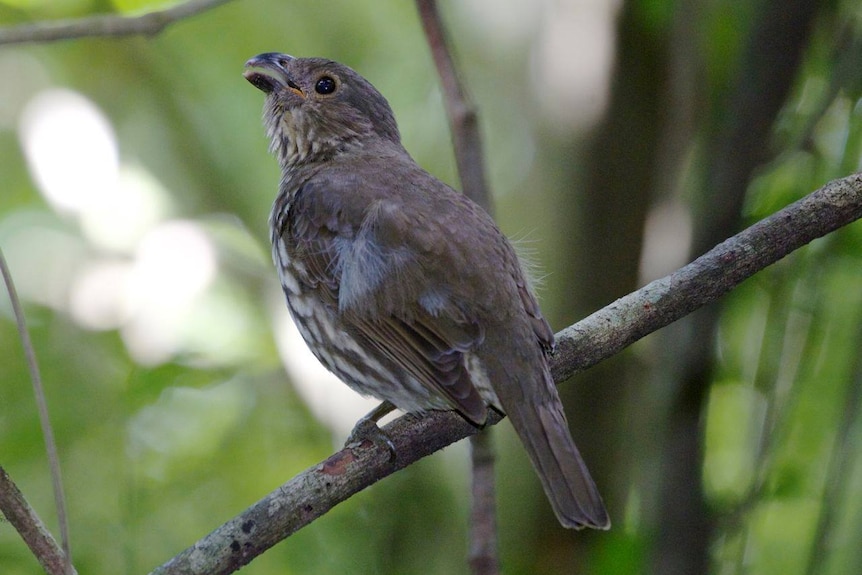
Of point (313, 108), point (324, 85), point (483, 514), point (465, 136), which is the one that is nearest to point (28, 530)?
point (483, 514)

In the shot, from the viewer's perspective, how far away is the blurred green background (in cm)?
412

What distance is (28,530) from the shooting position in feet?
7.79

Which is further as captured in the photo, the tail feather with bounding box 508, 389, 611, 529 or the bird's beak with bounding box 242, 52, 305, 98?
the bird's beak with bounding box 242, 52, 305, 98

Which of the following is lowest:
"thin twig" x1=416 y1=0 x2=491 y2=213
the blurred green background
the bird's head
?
the blurred green background

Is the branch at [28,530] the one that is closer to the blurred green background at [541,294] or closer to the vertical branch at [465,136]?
the vertical branch at [465,136]

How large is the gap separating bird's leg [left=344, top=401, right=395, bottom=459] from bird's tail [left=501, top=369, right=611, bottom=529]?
377 millimetres

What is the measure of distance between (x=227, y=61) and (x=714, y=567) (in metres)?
4.35

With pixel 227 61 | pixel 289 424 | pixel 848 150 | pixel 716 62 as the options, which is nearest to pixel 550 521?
pixel 289 424

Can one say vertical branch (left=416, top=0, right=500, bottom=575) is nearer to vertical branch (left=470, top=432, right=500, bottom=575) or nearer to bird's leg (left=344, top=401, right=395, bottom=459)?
vertical branch (left=470, top=432, right=500, bottom=575)

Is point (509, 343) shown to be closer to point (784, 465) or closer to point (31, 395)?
point (784, 465)

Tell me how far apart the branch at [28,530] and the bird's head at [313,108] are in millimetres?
2308

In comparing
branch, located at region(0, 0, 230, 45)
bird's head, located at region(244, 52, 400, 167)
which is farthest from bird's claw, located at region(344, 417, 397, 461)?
branch, located at region(0, 0, 230, 45)

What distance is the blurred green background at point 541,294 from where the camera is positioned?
13.5 ft

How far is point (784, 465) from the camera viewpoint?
430 cm
